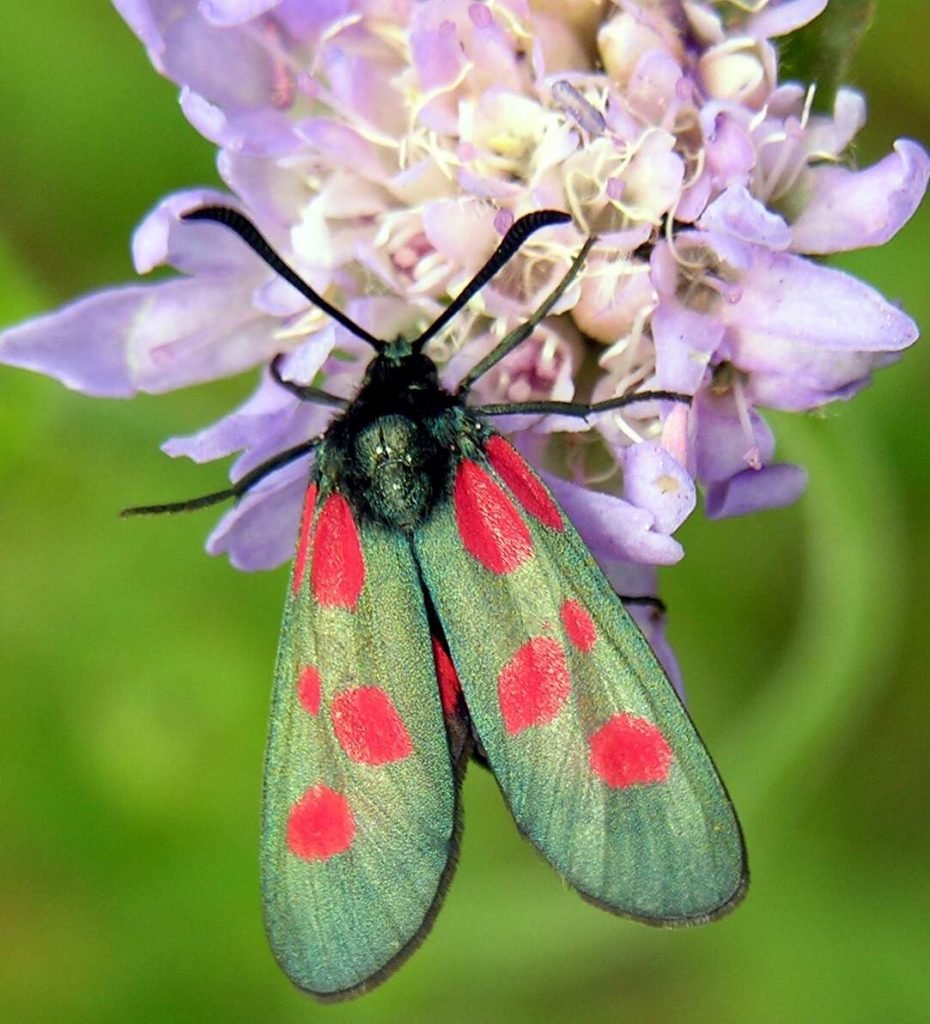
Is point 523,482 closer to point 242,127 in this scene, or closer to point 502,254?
point 502,254

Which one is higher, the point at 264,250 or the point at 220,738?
the point at 264,250

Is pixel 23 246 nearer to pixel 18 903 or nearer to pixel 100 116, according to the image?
pixel 100 116

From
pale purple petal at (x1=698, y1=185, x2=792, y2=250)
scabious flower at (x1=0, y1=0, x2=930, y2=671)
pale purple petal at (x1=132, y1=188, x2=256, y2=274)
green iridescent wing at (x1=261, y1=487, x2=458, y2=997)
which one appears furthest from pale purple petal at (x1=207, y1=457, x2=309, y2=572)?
pale purple petal at (x1=698, y1=185, x2=792, y2=250)

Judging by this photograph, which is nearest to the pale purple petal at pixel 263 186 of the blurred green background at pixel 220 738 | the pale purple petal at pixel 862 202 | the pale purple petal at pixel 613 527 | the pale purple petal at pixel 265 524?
the pale purple petal at pixel 265 524

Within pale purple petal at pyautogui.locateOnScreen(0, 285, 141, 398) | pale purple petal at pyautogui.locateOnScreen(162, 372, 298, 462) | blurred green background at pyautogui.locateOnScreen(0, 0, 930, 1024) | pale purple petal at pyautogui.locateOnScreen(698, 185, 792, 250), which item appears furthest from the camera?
blurred green background at pyautogui.locateOnScreen(0, 0, 930, 1024)

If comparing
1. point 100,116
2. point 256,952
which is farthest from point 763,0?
point 256,952

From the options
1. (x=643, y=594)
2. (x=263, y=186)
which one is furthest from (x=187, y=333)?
(x=643, y=594)

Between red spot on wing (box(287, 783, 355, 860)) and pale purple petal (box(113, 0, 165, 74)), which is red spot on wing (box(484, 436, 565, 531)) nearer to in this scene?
red spot on wing (box(287, 783, 355, 860))

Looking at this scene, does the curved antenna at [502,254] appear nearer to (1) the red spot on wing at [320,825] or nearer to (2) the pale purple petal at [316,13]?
(2) the pale purple petal at [316,13]
